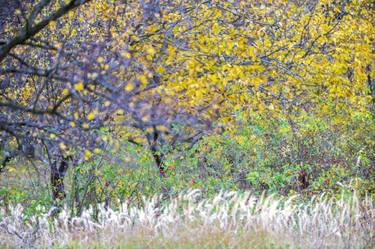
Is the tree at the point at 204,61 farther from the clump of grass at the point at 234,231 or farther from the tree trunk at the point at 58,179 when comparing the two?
the clump of grass at the point at 234,231

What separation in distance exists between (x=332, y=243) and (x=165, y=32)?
4.31 m

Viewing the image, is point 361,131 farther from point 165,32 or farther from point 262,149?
point 165,32

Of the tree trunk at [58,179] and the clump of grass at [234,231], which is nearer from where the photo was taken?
the clump of grass at [234,231]

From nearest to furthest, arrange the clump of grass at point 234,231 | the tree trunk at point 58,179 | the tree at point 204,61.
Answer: the clump of grass at point 234,231
the tree at point 204,61
the tree trunk at point 58,179

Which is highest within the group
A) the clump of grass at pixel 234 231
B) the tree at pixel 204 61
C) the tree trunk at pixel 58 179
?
the tree at pixel 204 61

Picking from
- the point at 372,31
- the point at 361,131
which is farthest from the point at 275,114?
the point at 372,31

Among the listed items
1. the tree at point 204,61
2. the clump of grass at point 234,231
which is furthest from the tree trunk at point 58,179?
the clump of grass at point 234,231

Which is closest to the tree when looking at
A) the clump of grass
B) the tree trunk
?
the tree trunk

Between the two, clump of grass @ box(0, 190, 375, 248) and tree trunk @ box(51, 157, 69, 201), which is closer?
clump of grass @ box(0, 190, 375, 248)

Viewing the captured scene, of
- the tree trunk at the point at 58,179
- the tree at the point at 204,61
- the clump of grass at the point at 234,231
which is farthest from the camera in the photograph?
the tree trunk at the point at 58,179

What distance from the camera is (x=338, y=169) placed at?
8914 mm

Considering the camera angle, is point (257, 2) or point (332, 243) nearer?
point (332, 243)

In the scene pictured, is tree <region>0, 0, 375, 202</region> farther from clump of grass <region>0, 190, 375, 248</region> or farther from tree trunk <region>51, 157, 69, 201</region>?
clump of grass <region>0, 190, 375, 248</region>

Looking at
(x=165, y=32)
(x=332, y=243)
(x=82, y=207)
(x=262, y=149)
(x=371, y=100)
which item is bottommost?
(x=332, y=243)
